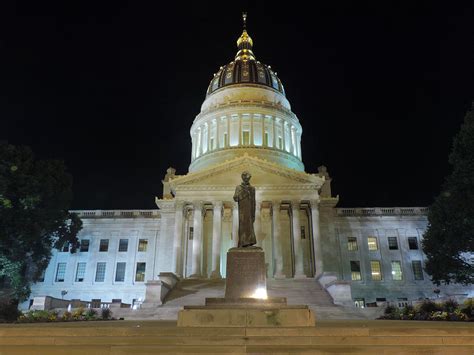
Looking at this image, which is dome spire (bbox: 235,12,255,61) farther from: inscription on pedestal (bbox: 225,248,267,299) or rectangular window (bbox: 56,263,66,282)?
inscription on pedestal (bbox: 225,248,267,299)

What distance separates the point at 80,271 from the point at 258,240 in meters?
23.7

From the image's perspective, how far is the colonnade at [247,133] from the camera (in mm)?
61812

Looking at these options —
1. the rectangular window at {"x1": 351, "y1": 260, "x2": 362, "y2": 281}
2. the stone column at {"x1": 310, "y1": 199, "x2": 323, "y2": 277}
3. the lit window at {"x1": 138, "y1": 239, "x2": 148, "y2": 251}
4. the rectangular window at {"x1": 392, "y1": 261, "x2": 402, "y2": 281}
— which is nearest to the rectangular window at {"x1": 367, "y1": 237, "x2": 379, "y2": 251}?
the rectangular window at {"x1": 351, "y1": 260, "x2": 362, "y2": 281}

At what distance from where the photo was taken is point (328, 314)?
28406 millimetres

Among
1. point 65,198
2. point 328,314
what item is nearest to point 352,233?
point 328,314

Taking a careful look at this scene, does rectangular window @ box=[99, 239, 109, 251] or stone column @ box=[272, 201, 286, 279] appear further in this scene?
rectangular window @ box=[99, 239, 109, 251]

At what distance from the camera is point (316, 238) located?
4284cm

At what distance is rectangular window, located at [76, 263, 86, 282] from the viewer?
50250 mm

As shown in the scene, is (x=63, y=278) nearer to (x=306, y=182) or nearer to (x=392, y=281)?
(x=306, y=182)

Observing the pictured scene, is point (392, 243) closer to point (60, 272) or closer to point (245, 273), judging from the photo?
point (245, 273)

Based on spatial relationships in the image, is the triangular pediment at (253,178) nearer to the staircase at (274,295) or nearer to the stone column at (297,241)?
the stone column at (297,241)

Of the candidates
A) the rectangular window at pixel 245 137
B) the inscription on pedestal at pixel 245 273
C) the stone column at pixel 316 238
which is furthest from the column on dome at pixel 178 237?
the inscription on pedestal at pixel 245 273

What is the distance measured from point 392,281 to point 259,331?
4250 centimetres

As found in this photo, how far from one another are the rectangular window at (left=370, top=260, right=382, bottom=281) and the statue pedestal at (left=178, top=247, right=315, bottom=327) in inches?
1493
